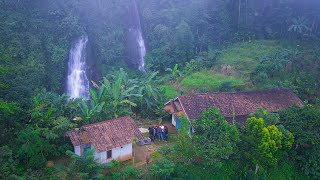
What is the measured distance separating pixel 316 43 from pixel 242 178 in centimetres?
1902

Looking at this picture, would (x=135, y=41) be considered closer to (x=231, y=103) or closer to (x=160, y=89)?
(x=160, y=89)

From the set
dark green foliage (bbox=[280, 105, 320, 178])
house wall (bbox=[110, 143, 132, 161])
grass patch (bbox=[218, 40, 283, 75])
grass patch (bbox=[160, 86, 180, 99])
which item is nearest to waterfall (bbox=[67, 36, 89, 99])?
grass patch (bbox=[160, 86, 180, 99])

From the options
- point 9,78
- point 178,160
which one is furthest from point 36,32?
point 178,160

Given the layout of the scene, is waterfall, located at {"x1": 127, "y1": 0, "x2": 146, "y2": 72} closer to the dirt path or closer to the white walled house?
the dirt path

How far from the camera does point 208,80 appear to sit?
27.9m

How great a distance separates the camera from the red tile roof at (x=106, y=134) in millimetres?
16969

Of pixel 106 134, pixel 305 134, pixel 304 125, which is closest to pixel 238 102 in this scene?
pixel 304 125

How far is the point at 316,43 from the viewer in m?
31.7

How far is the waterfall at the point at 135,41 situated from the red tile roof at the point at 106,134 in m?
15.3

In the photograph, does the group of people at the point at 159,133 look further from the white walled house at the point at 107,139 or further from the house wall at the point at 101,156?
the house wall at the point at 101,156

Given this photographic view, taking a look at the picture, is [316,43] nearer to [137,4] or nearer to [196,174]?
[137,4]

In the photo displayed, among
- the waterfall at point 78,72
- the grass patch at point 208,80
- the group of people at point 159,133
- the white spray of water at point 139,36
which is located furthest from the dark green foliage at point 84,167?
the white spray of water at point 139,36

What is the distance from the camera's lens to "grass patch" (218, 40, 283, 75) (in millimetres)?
29628

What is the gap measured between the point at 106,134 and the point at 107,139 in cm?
30
